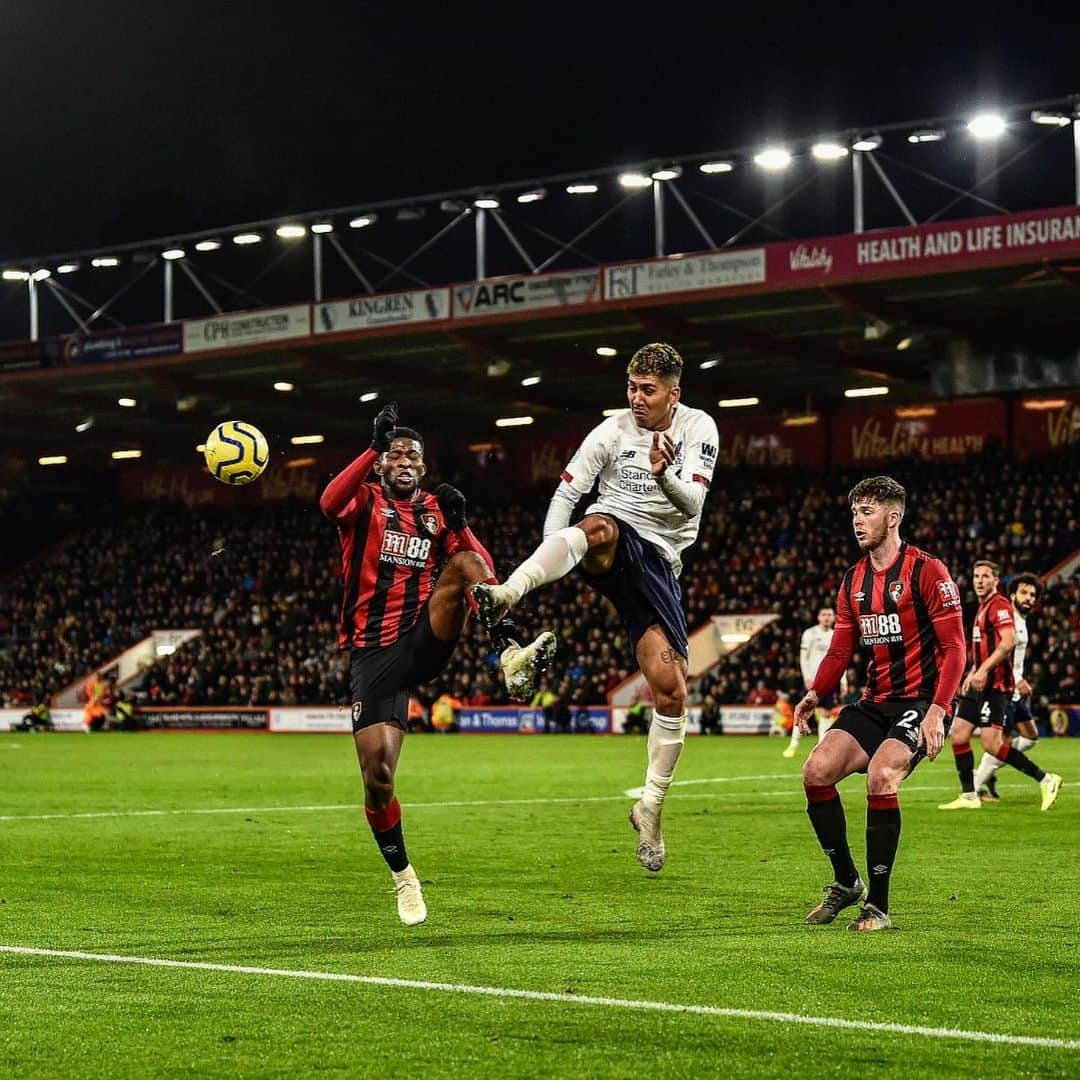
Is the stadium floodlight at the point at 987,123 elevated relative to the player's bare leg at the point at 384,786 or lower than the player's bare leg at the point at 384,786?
elevated

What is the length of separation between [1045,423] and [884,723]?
1483 inches

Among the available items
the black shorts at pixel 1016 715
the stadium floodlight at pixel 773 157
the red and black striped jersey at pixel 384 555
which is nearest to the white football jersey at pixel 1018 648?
the black shorts at pixel 1016 715

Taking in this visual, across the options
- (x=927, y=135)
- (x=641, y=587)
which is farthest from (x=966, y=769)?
(x=927, y=135)

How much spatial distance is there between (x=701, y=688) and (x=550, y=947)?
34088mm

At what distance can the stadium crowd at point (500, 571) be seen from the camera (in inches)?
1580

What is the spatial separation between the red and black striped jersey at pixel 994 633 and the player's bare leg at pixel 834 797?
25.1ft

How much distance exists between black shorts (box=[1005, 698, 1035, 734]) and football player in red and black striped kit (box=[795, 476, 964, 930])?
8090 mm

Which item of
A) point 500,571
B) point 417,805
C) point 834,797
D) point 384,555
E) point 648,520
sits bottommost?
point 417,805

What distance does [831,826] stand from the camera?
9172 millimetres

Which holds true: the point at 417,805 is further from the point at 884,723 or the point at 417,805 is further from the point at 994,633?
the point at 884,723

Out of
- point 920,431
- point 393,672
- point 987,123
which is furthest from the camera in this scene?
point 920,431

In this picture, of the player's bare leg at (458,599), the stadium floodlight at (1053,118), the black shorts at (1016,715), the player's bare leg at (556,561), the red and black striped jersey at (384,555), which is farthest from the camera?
the stadium floodlight at (1053,118)

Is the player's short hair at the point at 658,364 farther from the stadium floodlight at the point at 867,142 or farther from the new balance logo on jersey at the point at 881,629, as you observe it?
the stadium floodlight at the point at 867,142

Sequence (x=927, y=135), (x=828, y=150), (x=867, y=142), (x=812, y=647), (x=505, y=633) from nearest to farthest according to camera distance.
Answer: (x=505, y=633)
(x=812, y=647)
(x=867, y=142)
(x=927, y=135)
(x=828, y=150)
